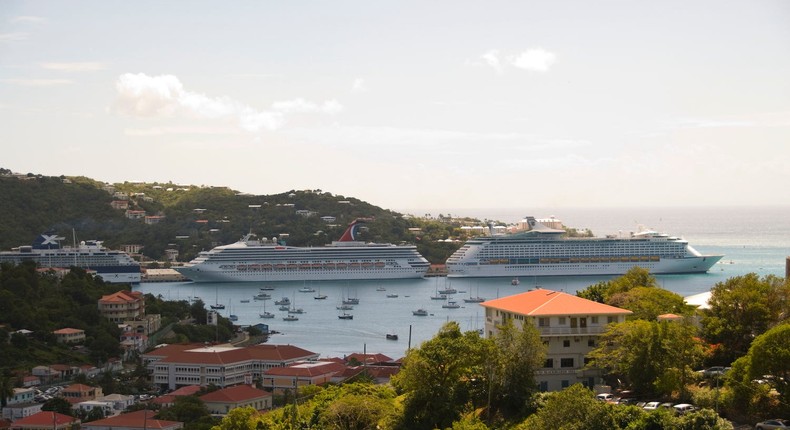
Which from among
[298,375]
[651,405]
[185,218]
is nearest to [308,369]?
[298,375]

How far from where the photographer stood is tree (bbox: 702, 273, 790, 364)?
2295 centimetres

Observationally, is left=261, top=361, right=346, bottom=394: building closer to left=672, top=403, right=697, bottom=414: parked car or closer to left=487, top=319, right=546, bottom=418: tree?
left=487, top=319, right=546, bottom=418: tree

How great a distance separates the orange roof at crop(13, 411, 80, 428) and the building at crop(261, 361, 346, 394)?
21.6ft

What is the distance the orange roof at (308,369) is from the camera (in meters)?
36.8

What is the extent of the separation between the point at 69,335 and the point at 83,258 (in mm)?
48664

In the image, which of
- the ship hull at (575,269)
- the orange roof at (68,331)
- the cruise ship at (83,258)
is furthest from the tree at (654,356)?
the cruise ship at (83,258)

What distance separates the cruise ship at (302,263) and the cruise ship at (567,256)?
15.7 ft

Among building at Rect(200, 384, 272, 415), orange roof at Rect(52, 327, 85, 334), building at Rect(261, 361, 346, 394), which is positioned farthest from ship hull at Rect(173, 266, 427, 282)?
building at Rect(200, 384, 272, 415)

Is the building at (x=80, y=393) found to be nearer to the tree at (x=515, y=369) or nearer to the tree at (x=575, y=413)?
the tree at (x=515, y=369)

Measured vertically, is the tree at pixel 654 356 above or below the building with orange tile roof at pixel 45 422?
above

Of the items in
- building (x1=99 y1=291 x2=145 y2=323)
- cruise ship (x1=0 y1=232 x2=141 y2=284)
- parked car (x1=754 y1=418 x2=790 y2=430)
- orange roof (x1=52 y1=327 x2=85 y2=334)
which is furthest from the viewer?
cruise ship (x1=0 y1=232 x2=141 y2=284)

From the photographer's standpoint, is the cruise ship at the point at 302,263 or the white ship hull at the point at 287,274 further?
the cruise ship at the point at 302,263

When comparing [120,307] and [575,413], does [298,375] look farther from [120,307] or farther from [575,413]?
[575,413]

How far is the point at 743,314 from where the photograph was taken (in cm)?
2333
